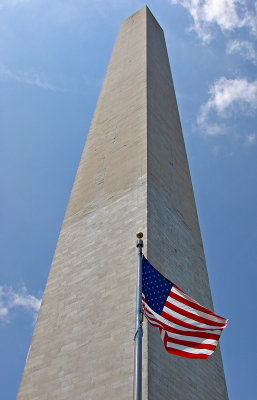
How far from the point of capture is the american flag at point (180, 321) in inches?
294

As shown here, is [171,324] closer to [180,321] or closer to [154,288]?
[180,321]

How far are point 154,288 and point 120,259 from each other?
4.88 metres

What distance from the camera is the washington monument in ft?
34.3

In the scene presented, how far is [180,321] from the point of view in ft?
25.1

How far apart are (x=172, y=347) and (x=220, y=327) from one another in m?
0.91

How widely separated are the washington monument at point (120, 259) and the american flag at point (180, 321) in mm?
2352

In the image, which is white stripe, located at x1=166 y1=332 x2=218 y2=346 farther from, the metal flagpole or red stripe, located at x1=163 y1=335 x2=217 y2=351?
the metal flagpole

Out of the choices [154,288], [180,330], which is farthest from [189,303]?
[154,288]

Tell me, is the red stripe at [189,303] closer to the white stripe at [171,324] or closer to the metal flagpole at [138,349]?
the white stripe at [171,324]

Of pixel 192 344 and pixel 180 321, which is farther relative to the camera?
pixel 180 321

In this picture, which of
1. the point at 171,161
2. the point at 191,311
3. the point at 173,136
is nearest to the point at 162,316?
the point at 191,311

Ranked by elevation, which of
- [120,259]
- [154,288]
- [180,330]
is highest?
[120,259]

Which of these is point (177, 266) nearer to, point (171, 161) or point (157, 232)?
point (157, 232)

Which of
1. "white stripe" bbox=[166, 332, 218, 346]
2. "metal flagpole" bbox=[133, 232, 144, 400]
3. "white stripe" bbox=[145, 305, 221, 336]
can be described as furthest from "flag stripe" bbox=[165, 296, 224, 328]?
"metal flagpole" bbox=[133, 232, 144, 400]
